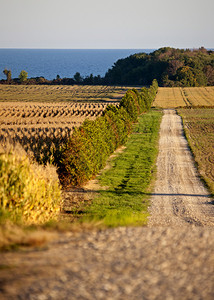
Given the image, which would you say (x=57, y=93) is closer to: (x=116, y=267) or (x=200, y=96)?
(x=200, y=96)

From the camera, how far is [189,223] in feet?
45.4

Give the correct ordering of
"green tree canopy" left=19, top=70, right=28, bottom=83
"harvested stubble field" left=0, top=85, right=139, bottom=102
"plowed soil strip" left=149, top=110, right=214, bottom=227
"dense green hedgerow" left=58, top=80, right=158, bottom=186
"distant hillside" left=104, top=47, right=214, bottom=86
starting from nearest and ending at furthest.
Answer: "plowed soil strip" left=149, top=110, right=214, bottom=227
"dense green hedgerow" left=58, top=80, right=158, bottom=186
"harvested stubble field" left=0, top=85, right=139, bottom=102
"distant hillside" left=104, top=47, right=214, bottom=86
"green tree canopy" left=19, top=70, right=28, bottom=83

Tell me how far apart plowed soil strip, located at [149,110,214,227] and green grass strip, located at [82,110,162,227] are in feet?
1.72

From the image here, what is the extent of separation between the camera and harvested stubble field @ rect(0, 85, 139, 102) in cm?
8150

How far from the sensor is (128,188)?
18688mm

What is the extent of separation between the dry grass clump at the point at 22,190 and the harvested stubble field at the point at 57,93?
220 ft

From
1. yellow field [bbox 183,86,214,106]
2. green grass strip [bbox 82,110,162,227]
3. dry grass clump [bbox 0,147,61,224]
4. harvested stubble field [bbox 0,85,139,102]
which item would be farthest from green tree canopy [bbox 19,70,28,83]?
dry grass clump [bbox 0,147,61,224]

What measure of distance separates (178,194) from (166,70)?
93349mm

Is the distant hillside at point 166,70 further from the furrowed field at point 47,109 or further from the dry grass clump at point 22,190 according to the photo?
the dry grass clump at point 22,190

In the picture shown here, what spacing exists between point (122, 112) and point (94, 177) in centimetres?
1543

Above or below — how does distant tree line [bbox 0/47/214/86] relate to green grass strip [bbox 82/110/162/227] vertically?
above

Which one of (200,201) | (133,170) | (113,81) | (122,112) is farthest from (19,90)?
(200,201)

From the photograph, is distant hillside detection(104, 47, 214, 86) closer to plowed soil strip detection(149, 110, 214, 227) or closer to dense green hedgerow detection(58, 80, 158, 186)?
plowed soil strip detection(149, 110, 214, 227)

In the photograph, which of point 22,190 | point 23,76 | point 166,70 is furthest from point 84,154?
point 23,76
